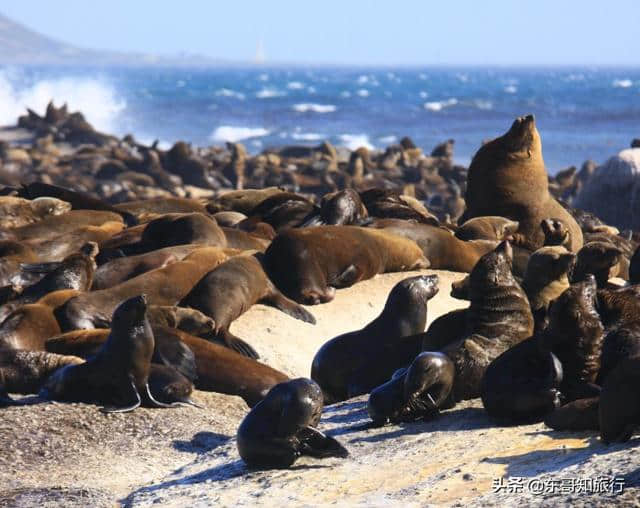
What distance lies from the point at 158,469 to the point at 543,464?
1.98 meters

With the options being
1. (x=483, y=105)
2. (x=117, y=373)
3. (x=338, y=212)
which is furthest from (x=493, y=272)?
(x=483, y=105)

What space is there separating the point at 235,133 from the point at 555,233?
145 feet

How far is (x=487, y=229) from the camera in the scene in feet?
35.5

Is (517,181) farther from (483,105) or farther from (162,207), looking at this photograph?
(483,105)

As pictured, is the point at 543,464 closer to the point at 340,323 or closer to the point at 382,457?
the point at 382,457

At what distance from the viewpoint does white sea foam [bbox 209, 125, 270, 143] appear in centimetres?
5032

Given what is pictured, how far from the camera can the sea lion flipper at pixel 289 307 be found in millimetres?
8672

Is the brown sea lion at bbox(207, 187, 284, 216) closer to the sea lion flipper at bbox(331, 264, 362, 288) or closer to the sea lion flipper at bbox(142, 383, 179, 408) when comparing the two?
the sea lion flipper at bbox(331, 264, 362, 288)

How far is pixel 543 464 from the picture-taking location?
4.27 meters

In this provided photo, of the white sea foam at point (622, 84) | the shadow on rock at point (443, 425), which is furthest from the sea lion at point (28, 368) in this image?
the white sea foam at point (622, 84)

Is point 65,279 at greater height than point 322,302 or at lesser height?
greater

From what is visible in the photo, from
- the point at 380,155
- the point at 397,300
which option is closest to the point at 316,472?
the point at 397,300

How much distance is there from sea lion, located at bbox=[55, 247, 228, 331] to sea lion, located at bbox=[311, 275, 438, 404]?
59.4 inches

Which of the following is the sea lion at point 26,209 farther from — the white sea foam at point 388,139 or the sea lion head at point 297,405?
the white sea foam at point 388,139
